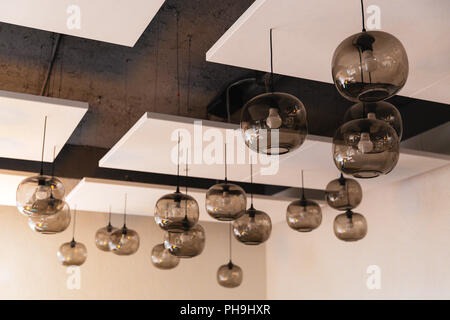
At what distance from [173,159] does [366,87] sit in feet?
10.6

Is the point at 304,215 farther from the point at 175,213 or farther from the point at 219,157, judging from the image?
the point at 175,213

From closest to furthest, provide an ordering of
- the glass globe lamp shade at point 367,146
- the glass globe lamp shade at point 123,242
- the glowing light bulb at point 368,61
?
the glowing light bulb at point 368,61, the glass globe lamp shade at point 367,146, the glass globe lamp shade at point 123,242

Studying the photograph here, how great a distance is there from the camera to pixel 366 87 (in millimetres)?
1812

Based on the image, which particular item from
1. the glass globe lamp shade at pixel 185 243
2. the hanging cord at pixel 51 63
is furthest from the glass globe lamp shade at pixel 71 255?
the glass globe lamp shade at pixel 185 243

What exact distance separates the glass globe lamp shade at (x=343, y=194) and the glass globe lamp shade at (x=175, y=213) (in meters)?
1.09

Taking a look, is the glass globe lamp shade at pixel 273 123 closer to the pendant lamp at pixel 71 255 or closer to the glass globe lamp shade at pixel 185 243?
the glass globe lamp shade at pixel 185 243

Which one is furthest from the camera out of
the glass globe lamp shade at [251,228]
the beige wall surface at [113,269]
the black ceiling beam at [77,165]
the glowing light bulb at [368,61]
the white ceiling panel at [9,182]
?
the beige wall surface at [113,269]

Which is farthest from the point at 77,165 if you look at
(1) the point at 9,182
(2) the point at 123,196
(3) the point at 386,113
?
(3) the point at 386,113

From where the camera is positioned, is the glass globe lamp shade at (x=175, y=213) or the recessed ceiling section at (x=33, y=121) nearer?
the glass globe lamp shade at (x=175, y=213)

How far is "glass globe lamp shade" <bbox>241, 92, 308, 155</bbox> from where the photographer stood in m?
2.08

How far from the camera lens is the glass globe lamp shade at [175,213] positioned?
10.8 feet

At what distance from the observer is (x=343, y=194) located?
12.6ft
